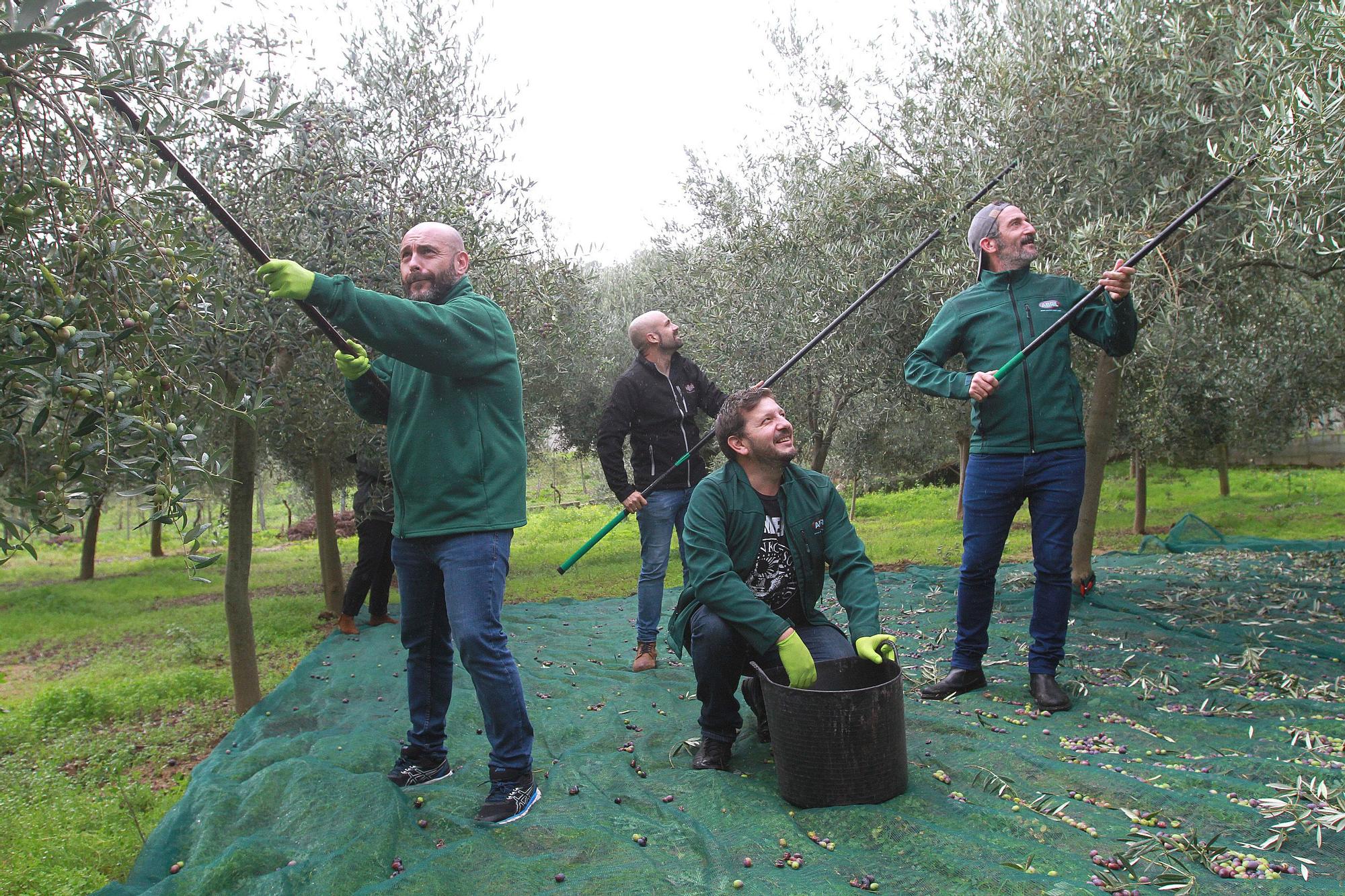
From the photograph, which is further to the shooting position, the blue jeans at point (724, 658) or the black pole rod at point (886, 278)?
the black pole rod at point (886, 278)

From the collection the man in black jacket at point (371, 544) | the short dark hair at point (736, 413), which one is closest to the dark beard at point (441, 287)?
the short dark hair at point (736, 413)

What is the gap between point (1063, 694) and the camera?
4383 millimetres

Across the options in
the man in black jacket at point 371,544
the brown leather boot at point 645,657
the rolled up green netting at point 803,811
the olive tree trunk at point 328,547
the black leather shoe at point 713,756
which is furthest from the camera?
the olive tree trunk at point 328,547

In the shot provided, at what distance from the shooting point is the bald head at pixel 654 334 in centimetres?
596

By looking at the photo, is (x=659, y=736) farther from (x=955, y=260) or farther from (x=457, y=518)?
(x=955, y=260)

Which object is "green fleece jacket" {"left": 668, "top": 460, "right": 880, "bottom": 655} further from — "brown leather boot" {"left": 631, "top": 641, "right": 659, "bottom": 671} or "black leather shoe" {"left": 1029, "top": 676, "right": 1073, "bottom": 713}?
"brown leather boot" {"left": 631, "top": 641, "right": 659, "bottom": 671}

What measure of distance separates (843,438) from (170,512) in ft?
46.6

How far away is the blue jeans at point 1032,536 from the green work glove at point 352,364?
2909mm

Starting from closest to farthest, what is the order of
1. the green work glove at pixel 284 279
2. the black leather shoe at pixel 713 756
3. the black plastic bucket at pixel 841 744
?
the green work glove at pixel 284 279, the black plastic bucket at pixel 841 744, the black leather shoe at pixel 713 756

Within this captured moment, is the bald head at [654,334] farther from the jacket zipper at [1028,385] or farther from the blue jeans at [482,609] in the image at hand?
the blue jeans at [482,609]

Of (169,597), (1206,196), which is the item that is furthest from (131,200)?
(169,597)

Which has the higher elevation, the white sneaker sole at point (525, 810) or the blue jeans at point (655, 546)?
the blue jeans at point (655, 546)

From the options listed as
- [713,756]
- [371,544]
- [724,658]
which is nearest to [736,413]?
[724,658]

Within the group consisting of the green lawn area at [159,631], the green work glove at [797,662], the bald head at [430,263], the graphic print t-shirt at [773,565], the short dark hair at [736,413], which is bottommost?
the green lawn area at [159,631]
